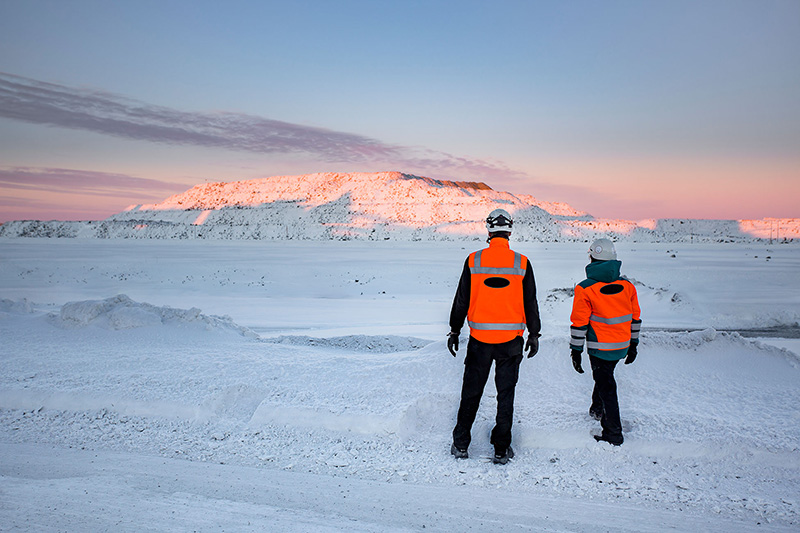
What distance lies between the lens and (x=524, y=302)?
4.57m

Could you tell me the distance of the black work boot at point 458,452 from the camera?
4473 mm

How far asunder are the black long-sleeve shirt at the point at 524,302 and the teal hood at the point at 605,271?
607mm

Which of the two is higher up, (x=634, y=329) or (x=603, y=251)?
(x=603, y=251)

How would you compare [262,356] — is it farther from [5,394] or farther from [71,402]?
[5,394]

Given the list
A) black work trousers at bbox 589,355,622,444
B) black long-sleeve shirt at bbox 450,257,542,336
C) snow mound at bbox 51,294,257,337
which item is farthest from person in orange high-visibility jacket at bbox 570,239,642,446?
snow mound at bbox 51,294,257,337

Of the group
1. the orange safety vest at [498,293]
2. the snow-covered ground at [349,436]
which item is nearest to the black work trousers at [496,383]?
the orange safety vest at [498,293]

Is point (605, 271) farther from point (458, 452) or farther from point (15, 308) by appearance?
point (15, 308)

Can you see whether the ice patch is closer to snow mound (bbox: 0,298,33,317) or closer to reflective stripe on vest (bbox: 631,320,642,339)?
reflective stripe on vest (bbox: 631,320,642,339)

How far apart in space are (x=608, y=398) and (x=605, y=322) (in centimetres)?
69

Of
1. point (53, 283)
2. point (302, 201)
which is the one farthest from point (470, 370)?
point (302, 201)

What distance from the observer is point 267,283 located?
24.5m

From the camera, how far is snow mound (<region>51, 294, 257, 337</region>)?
8336mm

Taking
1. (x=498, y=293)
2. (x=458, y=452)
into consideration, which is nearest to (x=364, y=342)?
(x=458, y=452)

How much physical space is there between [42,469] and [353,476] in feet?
8.68
